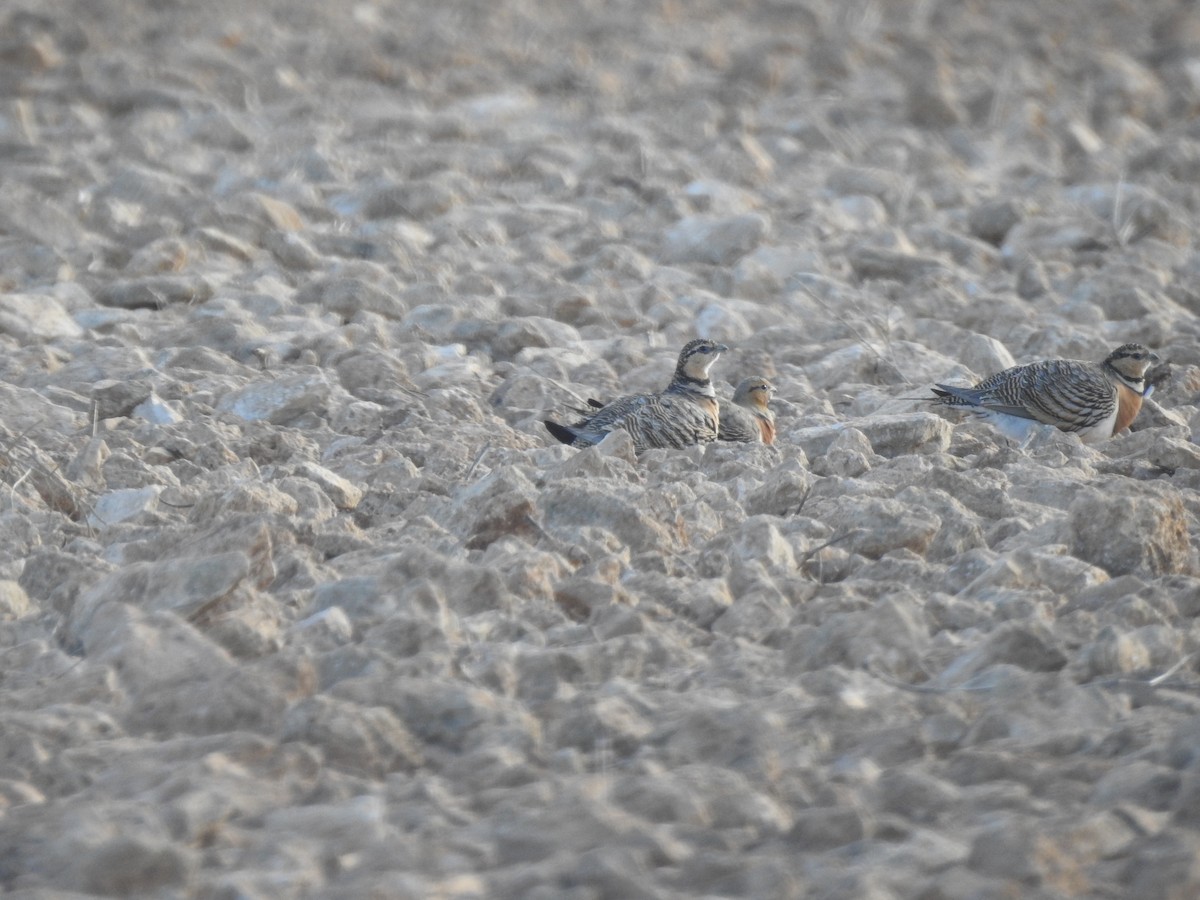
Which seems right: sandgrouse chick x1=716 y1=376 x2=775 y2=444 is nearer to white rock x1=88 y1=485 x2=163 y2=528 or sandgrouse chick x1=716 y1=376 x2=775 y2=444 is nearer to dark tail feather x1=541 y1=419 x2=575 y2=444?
dark tail feather x1=541 y1=419 x2=575 y2=444

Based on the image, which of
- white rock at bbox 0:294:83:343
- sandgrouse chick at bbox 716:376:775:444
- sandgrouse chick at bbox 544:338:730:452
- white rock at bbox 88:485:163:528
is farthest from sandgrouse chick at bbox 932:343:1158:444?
white rock at bbox 0:294:83:343

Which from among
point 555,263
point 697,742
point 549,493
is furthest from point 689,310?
point 697,742

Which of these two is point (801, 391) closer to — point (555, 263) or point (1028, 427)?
point (1028, 427)

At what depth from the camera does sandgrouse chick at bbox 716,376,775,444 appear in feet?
23.4

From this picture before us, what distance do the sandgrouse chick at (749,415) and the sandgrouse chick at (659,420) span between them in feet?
0.21

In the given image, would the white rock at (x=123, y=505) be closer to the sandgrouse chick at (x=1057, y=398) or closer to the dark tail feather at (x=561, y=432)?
the dark tail feather at (x=561, y=432)

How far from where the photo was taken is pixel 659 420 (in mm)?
7031

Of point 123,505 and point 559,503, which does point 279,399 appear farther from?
point 559,503

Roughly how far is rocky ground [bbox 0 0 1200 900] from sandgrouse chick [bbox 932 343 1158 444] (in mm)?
188

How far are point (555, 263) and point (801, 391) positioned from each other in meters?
2.06

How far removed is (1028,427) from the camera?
7.17 m

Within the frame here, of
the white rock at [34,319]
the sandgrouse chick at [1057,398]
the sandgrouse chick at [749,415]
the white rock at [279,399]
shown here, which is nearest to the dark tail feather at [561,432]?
the sandgrouse chick at [749,415]

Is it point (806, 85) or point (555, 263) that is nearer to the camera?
point (555, 263)

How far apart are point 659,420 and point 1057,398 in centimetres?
170
